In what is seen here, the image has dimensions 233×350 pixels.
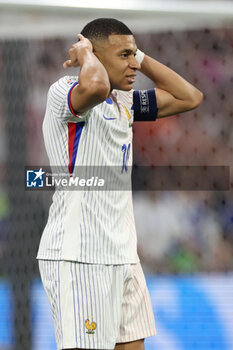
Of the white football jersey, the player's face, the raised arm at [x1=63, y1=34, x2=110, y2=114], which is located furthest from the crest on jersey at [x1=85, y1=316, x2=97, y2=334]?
the player's face

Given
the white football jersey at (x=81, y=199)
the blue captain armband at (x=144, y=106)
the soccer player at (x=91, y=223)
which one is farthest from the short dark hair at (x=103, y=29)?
the blue captain armband at (x=144, y=106)

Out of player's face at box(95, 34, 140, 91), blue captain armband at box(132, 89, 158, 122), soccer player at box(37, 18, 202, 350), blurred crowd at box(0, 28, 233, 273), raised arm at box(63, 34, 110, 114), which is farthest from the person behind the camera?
blurred crowd at box(0, 28, 233, 273)

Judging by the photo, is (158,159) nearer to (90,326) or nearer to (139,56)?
(139,56)

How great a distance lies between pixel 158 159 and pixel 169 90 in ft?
2.61

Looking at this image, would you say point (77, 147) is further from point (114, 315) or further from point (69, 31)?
point (69, 31)

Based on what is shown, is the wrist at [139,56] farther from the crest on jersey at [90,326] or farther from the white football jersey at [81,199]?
the crest on jersey at [90,326]

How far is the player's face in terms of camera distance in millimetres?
1829

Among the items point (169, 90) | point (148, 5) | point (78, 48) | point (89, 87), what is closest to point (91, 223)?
point (89, 87)

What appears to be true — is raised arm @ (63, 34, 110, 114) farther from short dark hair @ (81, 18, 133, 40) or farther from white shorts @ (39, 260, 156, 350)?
white shorts @ (39, 260, 156, 350)

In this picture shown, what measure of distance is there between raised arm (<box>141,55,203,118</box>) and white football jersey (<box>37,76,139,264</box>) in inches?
15.7

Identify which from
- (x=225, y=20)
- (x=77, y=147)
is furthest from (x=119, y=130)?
(x=225, y=20)

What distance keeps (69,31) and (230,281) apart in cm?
145

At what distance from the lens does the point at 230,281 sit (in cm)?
288

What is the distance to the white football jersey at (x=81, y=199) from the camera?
5.64ft
